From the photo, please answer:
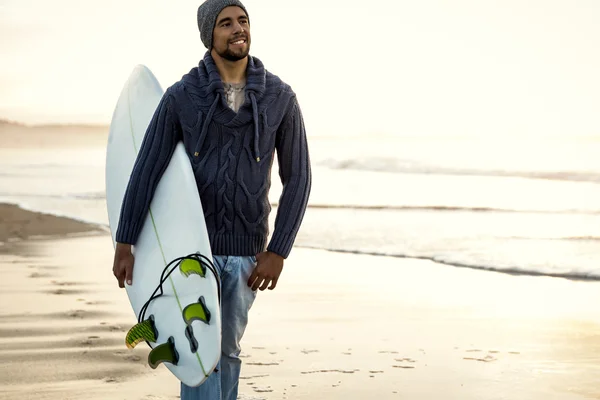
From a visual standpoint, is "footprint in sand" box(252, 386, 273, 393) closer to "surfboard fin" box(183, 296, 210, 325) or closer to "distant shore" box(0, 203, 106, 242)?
"surfboard fin" box(183, 296, 210, 325)

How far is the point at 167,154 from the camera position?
2869 millimetres

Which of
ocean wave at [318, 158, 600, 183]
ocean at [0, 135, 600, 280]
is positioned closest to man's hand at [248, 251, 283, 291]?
ocean at [0, 135, 600, 280]

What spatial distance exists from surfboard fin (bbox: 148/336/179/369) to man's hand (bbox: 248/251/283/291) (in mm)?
314

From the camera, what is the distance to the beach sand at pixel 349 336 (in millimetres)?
3922

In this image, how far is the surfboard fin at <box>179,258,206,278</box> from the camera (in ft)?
9.16

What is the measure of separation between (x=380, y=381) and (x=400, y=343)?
0.74m

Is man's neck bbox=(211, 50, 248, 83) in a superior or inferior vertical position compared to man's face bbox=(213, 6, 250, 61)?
inferior

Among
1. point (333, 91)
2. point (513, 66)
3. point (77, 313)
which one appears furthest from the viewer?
point (333, 91)

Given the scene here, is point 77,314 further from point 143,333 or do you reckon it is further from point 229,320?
point 229,320

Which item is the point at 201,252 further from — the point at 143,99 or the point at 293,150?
the point at 143,99

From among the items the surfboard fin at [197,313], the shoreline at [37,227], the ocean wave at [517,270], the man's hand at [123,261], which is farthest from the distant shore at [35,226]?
the surfboard fin at [197,313]

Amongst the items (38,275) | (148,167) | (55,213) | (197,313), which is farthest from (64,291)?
(55,213)

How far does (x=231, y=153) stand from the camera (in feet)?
9.20

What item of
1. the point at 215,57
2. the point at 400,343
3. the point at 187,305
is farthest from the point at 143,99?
the point at 400,343
